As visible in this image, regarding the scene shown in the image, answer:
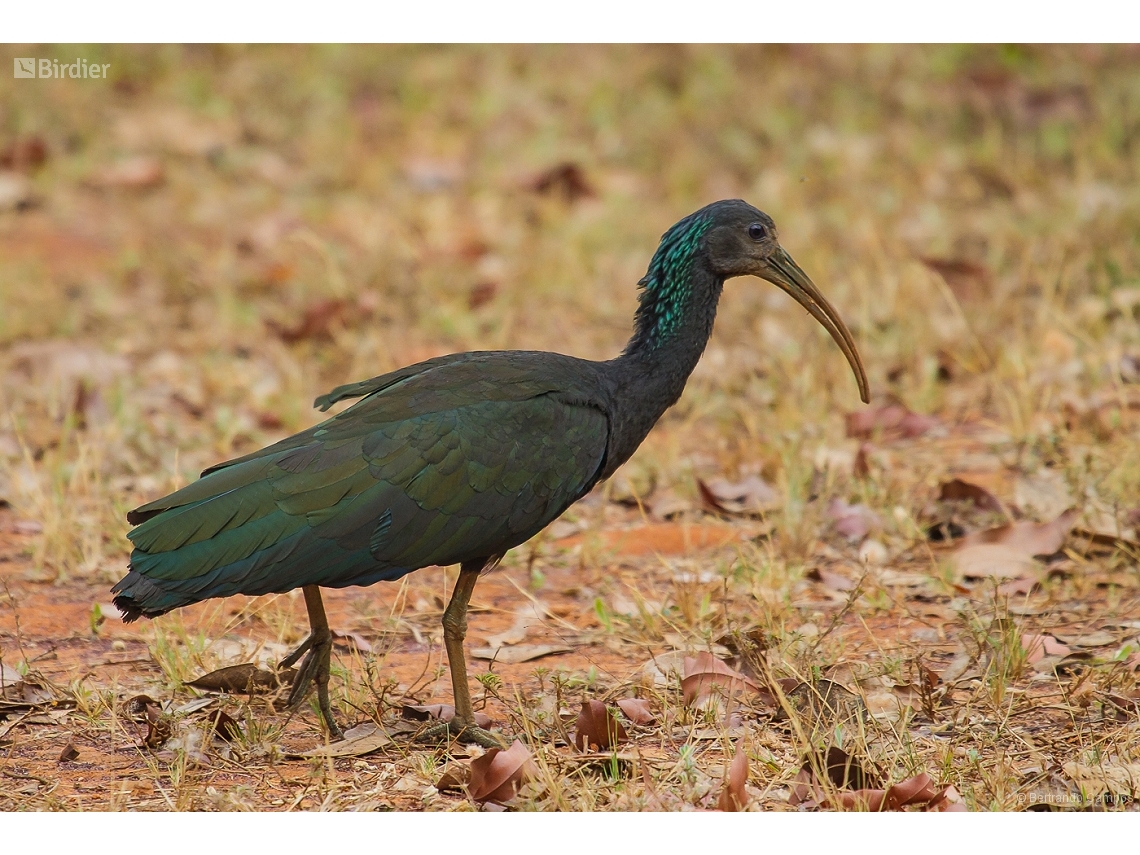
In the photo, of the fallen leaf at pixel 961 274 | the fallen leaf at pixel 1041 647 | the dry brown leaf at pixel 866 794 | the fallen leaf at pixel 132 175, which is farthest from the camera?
the fallen leaf at pixel 132 175

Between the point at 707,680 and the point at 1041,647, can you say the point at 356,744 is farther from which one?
the point at 1041,647

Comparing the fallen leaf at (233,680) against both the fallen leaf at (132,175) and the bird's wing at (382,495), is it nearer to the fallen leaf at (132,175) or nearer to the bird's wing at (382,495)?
the bird's wing at (382,495)

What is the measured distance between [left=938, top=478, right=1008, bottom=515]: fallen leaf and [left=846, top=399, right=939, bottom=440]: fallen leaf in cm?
81

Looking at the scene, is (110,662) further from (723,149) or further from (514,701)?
Answer: (723,149)

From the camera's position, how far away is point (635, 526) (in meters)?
6.17

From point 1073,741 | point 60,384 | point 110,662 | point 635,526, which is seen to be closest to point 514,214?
point 60,384

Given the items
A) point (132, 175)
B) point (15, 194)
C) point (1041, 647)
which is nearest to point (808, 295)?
point (1041, 647)

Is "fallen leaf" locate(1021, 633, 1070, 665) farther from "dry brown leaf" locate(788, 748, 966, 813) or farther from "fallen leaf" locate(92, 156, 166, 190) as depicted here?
"fallen leaf" locate(92, 156, 166, 190)

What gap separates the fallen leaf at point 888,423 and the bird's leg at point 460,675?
272 cm

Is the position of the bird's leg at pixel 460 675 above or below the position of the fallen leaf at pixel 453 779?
above

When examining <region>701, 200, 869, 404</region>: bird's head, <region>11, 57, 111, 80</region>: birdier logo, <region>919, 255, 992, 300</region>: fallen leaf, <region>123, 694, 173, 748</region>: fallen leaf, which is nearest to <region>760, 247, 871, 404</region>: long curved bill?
<region>701, 200, 869, 404</region>: bird's head

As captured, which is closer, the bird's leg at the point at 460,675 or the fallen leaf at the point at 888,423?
the bird's leg at the point at 460,675

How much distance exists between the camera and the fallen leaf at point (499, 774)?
3885 mm

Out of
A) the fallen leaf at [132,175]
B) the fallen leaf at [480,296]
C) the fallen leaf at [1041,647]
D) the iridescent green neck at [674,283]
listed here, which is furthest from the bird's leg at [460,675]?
the fallen leaf at [132,175]
